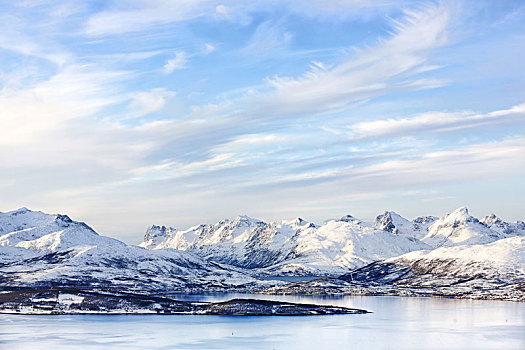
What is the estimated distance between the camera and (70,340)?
186 metres

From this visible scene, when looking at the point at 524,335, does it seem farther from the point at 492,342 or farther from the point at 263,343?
the point at 263,343

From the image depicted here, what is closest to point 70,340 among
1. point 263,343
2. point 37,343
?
point 37,343

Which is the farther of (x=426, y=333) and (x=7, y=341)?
(x=426, y=333)

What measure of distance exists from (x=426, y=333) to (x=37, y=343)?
104 metres

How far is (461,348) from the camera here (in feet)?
556

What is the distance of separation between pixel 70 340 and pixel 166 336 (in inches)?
996

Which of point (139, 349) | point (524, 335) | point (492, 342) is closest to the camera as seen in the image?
point (139, 349)

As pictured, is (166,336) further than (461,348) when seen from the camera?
Yes

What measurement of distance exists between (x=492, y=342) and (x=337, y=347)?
4047 cm

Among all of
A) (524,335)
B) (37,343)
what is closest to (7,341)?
(37,343)

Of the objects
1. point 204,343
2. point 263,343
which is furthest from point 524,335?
point 204,343

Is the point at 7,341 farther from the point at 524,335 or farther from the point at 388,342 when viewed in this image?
the point at 524,335

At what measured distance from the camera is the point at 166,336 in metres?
194

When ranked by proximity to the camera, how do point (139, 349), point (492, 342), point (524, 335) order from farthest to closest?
1. point (524, 335)
2. point (492, 342)
3. point (139, 349)
